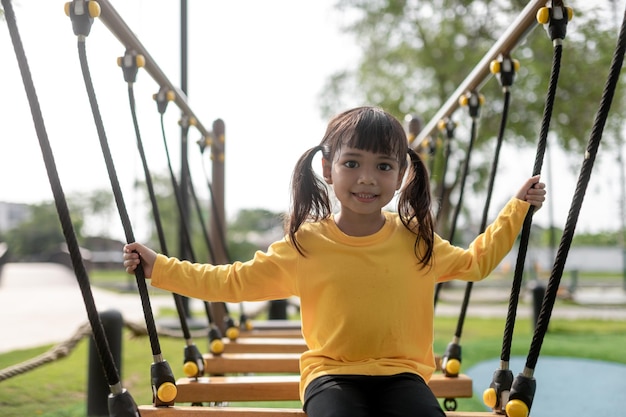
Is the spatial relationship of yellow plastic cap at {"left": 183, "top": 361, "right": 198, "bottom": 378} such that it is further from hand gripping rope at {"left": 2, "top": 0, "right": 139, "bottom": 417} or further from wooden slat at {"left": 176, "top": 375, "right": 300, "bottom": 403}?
hand gripping rope at {"left": 2, "top": 0, "right": 139, "bottom": 417}

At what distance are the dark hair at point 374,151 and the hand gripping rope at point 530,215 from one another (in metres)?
0.20

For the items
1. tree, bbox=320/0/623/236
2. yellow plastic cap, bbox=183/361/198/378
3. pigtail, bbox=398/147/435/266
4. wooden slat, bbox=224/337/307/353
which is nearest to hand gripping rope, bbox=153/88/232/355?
wooden slat, bbox=224/337/307/353

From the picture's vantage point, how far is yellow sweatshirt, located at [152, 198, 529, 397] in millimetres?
1299

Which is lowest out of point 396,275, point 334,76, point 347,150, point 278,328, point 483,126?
point 278,328

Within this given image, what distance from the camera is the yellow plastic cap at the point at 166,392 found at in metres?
1.37

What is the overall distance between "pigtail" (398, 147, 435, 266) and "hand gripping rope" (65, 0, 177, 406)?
60 cm

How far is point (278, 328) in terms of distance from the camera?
3.56m

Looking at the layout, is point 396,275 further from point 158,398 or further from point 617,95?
point 617,95

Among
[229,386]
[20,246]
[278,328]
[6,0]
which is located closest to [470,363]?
[278,328]

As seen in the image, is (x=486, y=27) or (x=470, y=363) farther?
(x=486, y=27)

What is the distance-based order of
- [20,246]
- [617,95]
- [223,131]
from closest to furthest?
[223,131], [617,95], [20,246]

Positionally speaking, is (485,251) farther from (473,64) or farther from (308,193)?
(473,64)

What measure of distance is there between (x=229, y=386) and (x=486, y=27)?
9698 mm

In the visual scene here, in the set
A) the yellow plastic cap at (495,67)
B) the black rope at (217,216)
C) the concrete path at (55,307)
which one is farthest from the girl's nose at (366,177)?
the concrete path at (55,307)
